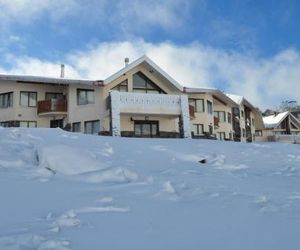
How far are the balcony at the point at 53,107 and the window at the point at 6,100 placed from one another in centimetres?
275

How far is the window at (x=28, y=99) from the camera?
33.4m

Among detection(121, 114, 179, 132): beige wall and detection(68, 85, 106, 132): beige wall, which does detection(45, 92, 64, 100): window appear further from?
detection(121, 114, 179, 132): beige wall

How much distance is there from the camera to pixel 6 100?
111ft

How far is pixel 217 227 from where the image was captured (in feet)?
17.1

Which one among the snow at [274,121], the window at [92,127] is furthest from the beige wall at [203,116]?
the snow at [274,121]

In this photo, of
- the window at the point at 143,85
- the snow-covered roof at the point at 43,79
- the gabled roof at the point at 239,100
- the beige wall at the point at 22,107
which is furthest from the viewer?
the gabled roof at the point at 239,100

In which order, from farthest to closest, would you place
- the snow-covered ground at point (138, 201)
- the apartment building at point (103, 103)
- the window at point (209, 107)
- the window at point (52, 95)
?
the window at point (209, 107) < the window at point (52, 95) < the apartment building at point (103, 103) < the snow-covered ground at point (138, 201)

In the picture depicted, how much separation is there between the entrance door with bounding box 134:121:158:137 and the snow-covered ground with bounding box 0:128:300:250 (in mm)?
20467

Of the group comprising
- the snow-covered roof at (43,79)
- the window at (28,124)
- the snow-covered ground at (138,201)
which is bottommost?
the snow-covered ground at (138,201)

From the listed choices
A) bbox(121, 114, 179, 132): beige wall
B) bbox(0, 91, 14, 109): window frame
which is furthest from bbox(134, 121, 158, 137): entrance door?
bbox(0, 91, 14, 109): window frame

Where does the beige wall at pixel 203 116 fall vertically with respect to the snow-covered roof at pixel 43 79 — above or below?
below

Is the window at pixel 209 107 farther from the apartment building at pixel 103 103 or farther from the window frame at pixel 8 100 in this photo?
the window frame at pixel 8 100

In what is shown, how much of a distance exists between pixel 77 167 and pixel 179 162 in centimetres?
334

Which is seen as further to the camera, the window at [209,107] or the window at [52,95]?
the window at [209,107]
